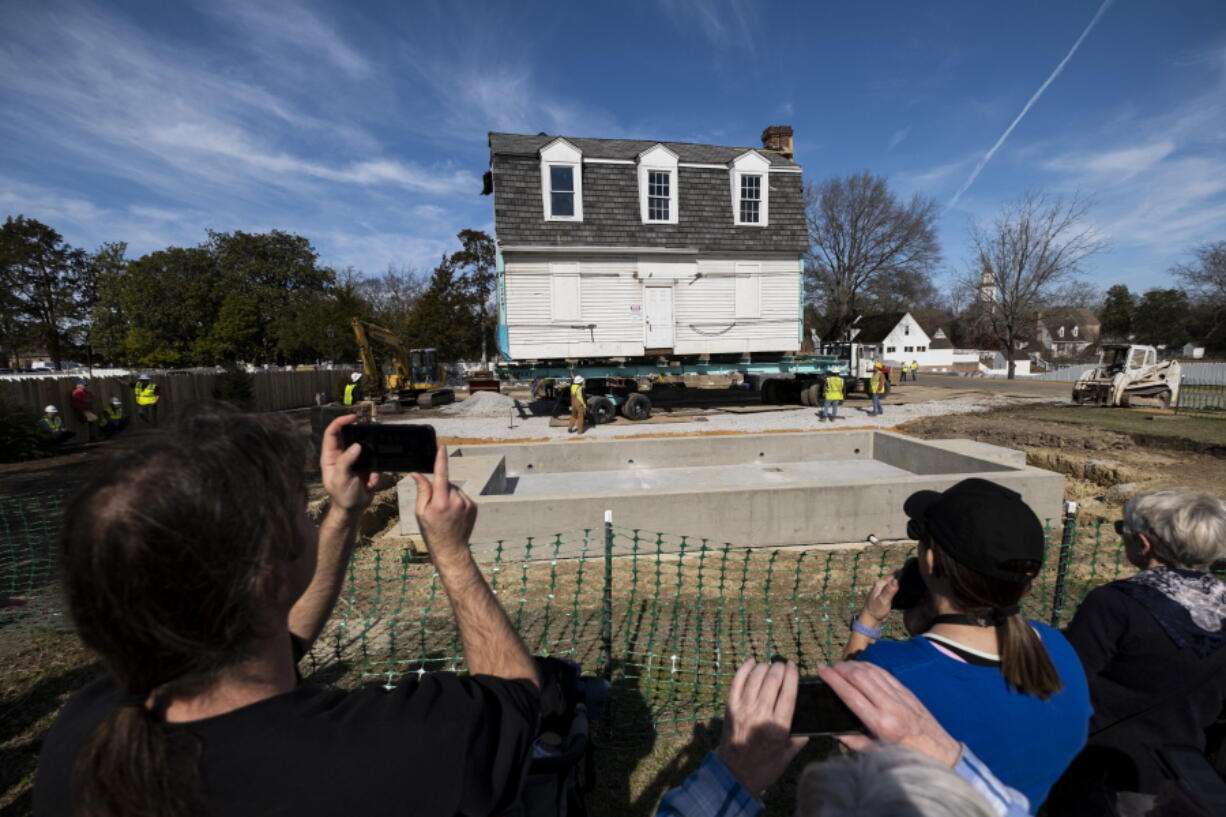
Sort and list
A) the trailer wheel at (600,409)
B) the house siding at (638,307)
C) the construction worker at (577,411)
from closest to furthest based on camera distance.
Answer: the construction worker at (577,411) → the trailer wheel at (600,409) → the house siding at (638,307)

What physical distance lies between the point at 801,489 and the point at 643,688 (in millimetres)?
3521

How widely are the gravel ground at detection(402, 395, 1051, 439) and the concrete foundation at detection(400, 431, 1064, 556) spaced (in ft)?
12.2

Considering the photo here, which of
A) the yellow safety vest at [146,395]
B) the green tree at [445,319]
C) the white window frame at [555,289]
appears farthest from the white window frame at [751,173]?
the green tree at [445,319]

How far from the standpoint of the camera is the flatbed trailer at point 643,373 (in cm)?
1666

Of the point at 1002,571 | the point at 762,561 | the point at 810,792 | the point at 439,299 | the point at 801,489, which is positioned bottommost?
the point at 762,561

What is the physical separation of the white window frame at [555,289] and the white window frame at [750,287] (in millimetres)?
5274

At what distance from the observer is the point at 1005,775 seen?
140cm

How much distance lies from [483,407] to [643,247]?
338 inches

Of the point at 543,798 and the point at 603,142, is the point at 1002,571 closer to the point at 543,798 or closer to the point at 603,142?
the point at 543,798

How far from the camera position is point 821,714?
3.82ft

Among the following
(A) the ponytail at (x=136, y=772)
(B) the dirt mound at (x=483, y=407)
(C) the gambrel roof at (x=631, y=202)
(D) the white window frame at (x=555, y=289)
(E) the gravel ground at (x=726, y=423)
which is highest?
(C) the gambrel roof at (x=631, y=202)

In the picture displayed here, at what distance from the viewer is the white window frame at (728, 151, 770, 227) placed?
58.7 feet

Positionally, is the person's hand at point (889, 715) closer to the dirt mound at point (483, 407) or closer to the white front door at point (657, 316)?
the white front door at point (657, 316)

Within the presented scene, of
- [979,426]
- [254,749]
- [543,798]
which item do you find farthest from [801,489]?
[979,426]
